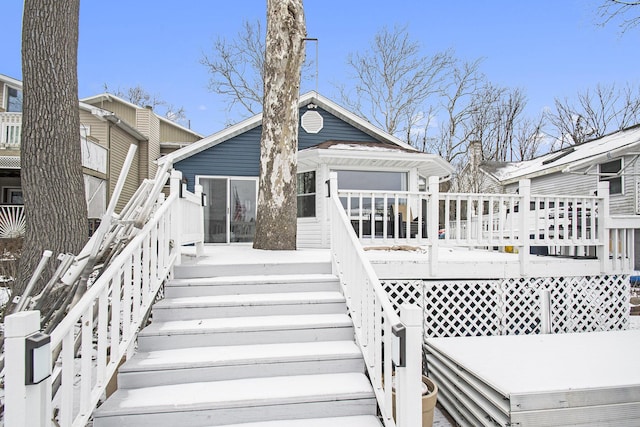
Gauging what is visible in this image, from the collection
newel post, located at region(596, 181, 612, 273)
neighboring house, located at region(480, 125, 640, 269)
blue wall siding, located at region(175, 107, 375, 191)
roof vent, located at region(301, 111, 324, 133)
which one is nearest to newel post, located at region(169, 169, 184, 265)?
newel post, located at region(596, 181, 612, 273)

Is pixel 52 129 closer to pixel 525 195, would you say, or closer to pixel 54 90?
pixel 54 90

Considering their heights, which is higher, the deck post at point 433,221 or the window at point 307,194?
the window at point 307,194

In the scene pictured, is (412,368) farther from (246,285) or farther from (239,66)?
(239,66)

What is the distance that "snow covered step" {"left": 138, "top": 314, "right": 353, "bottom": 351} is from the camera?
292 cm

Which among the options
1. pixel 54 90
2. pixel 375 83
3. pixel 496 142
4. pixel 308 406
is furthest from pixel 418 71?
pixel 308 406

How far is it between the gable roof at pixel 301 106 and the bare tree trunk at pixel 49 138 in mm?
4572

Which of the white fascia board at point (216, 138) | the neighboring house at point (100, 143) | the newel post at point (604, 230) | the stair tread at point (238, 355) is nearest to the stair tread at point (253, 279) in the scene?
the stair tread at point (238, 355)

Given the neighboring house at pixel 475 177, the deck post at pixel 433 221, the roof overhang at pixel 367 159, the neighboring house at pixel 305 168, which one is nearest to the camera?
the deck post at pixel 433 221

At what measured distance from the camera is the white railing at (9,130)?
11359mm

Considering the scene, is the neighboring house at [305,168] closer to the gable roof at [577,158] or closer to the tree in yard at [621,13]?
the tree in yard at [621,13]

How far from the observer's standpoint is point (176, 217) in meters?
3.89

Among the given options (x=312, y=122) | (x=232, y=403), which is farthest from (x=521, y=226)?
(x=312, y=122)

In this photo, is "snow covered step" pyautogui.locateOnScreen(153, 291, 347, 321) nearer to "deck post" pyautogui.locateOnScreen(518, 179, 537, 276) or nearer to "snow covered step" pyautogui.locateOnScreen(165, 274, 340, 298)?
"snow covered step" pyautogui.locateOnScreen(165, 274, 340, 298)

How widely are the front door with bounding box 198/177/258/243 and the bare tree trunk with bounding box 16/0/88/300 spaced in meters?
4.89
